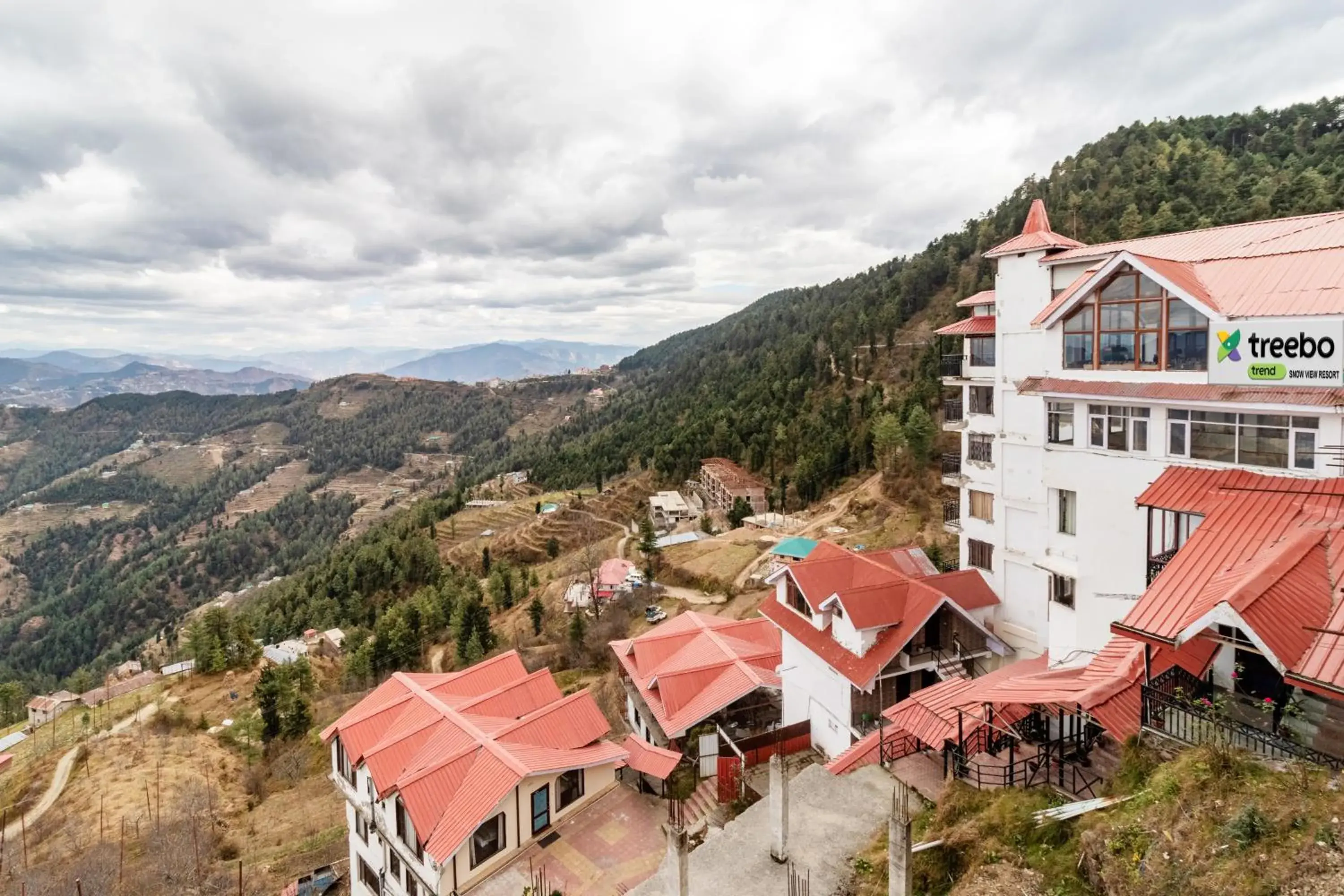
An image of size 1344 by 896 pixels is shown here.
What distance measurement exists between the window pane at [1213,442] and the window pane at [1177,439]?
0.48ft

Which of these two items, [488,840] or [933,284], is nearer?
[488,840]

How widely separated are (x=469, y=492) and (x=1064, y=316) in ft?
412

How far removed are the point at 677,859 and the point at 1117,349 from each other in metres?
14.7

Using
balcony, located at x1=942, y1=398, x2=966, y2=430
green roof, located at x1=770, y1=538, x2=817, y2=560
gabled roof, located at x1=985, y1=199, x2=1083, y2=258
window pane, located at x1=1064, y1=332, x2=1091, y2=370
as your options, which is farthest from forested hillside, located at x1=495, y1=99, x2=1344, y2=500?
window pane, located at x1=1064, y1=332, x2=1091, y2=370

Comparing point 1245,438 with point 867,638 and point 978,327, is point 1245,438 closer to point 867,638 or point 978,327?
point 978,327

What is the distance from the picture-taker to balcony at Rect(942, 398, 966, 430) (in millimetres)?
25156

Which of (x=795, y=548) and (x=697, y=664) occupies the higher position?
(x=697, y=664)

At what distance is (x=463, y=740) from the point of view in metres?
21.7

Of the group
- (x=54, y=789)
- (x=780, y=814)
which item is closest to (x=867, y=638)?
(x=780, y=814)

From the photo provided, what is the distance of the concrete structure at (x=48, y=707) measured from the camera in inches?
2608

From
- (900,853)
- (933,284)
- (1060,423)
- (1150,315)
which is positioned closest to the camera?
(900,853)

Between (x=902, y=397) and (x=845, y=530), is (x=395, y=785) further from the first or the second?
(x=902, y=397)

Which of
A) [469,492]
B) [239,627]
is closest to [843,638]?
[239,627]

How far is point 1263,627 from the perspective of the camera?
9867 mm
